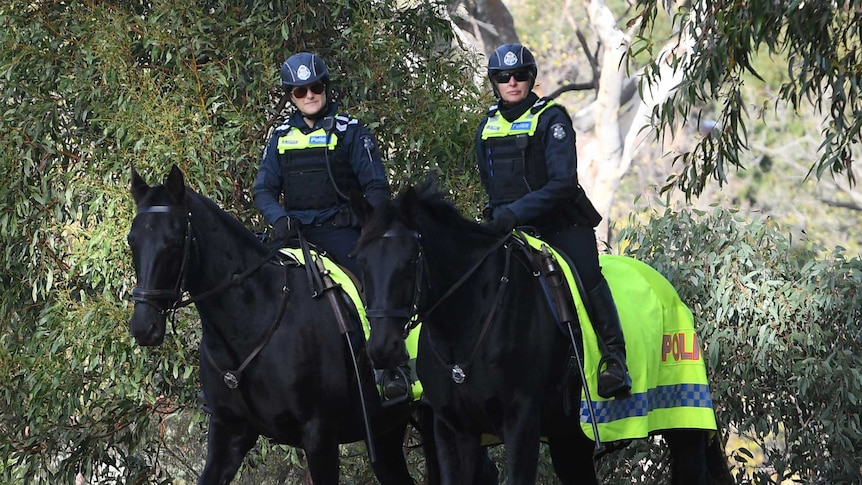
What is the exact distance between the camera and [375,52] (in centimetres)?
960

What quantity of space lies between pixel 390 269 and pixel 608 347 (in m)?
1.61

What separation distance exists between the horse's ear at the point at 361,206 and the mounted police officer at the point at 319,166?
1.65 m

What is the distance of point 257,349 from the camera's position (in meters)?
6.55

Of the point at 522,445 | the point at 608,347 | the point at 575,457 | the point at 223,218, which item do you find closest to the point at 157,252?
the point at 223,218

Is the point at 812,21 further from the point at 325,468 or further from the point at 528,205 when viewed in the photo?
the point at 325,468

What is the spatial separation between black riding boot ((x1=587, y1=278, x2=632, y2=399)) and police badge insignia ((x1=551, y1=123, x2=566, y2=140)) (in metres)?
0.80

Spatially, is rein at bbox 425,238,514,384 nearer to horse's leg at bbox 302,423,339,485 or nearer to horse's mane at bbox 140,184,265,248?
horse's leg at bbox 302,423,339,485

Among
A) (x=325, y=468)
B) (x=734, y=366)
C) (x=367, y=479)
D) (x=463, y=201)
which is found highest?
(x=463, y=201)

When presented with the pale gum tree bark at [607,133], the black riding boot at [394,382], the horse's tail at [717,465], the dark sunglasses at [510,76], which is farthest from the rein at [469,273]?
the pale gum tree bark at [607,133]

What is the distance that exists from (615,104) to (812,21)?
38.0 ft

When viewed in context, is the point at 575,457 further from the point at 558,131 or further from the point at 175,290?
the point at 175,290

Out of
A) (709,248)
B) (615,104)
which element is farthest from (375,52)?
(615,104)

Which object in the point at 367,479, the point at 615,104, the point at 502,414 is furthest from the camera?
the point at 615,104

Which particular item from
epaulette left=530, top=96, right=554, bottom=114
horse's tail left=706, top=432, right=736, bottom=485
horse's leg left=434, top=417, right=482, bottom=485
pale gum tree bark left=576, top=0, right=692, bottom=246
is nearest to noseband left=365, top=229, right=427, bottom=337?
horse's leg left=434, top=417, right=482, bottom=485
